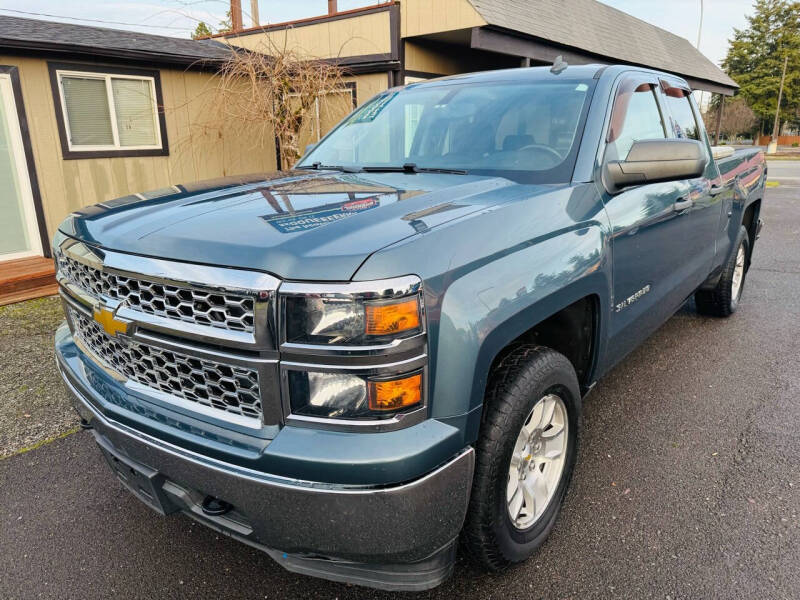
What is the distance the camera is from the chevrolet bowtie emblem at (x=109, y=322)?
6.20ft

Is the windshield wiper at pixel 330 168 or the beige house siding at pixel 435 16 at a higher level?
the beige house siding at pixel 435 16

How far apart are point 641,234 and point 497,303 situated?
1328 mm

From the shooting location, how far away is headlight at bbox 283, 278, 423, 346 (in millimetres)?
1575

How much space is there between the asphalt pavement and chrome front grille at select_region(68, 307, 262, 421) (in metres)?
0.85

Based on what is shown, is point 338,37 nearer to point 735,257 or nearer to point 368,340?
point 735,257

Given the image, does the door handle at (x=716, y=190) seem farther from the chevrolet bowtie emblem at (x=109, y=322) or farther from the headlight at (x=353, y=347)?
the chevrolet bowtie emblem at (x=109, y=322)

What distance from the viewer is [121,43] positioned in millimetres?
8164

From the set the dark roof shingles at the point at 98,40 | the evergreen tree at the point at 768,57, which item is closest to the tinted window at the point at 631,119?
the dark roof shingles at the point at 98,40

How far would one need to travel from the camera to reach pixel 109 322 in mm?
1947

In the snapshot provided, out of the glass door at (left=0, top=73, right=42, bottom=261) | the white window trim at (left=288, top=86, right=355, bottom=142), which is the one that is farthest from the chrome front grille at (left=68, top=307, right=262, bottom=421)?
the white window trim at (left=288, top=86, right=355, bottom=142)

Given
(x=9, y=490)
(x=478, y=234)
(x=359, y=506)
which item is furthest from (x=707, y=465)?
(x=9, y=490)

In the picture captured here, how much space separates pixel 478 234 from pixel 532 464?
98 cm

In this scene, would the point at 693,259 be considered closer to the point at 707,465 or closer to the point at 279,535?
the point at 707,465

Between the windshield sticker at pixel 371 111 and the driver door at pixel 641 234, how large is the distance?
1.39m
